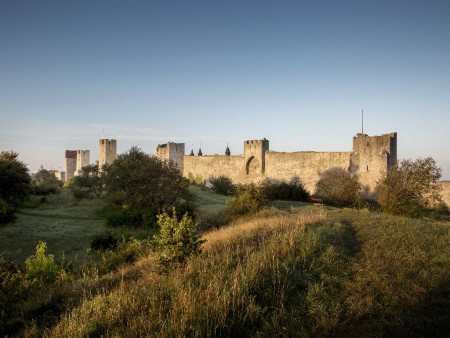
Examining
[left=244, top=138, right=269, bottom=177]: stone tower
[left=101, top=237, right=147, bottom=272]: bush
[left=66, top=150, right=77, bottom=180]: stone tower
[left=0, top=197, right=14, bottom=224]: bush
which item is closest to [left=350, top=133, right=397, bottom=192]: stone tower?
[left=244, top=138, right=269, bottom=177]: stone tower

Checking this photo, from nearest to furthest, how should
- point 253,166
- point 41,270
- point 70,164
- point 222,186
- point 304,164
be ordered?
point 41,270
point 222,186
point 304,164
point 253,166
point 70,164

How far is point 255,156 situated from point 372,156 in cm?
1240

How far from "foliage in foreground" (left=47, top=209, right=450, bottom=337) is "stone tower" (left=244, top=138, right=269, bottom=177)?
2863cm

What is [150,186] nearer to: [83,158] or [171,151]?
[171,151]

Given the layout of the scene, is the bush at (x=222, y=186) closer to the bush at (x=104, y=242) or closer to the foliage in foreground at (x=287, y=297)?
the bush at (x=104, y=242)

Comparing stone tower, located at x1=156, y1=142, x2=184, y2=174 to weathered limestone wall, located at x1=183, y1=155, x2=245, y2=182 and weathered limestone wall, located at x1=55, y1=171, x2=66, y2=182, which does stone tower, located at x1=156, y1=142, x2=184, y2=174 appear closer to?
weathered limestone wall, located at x1=183, y1=155, x2=245, y2=182

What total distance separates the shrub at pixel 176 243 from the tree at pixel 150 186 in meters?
9.65

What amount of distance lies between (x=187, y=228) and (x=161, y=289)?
2.00 metres

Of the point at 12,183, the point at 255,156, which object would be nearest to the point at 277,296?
the point at 12,183

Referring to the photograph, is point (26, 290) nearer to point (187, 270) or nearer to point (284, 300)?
point (187, 270)

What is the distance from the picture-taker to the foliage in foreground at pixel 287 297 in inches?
178

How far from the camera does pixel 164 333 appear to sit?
4.24 meters

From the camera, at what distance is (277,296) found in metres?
5.32

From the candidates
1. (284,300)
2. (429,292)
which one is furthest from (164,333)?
(429,292)
